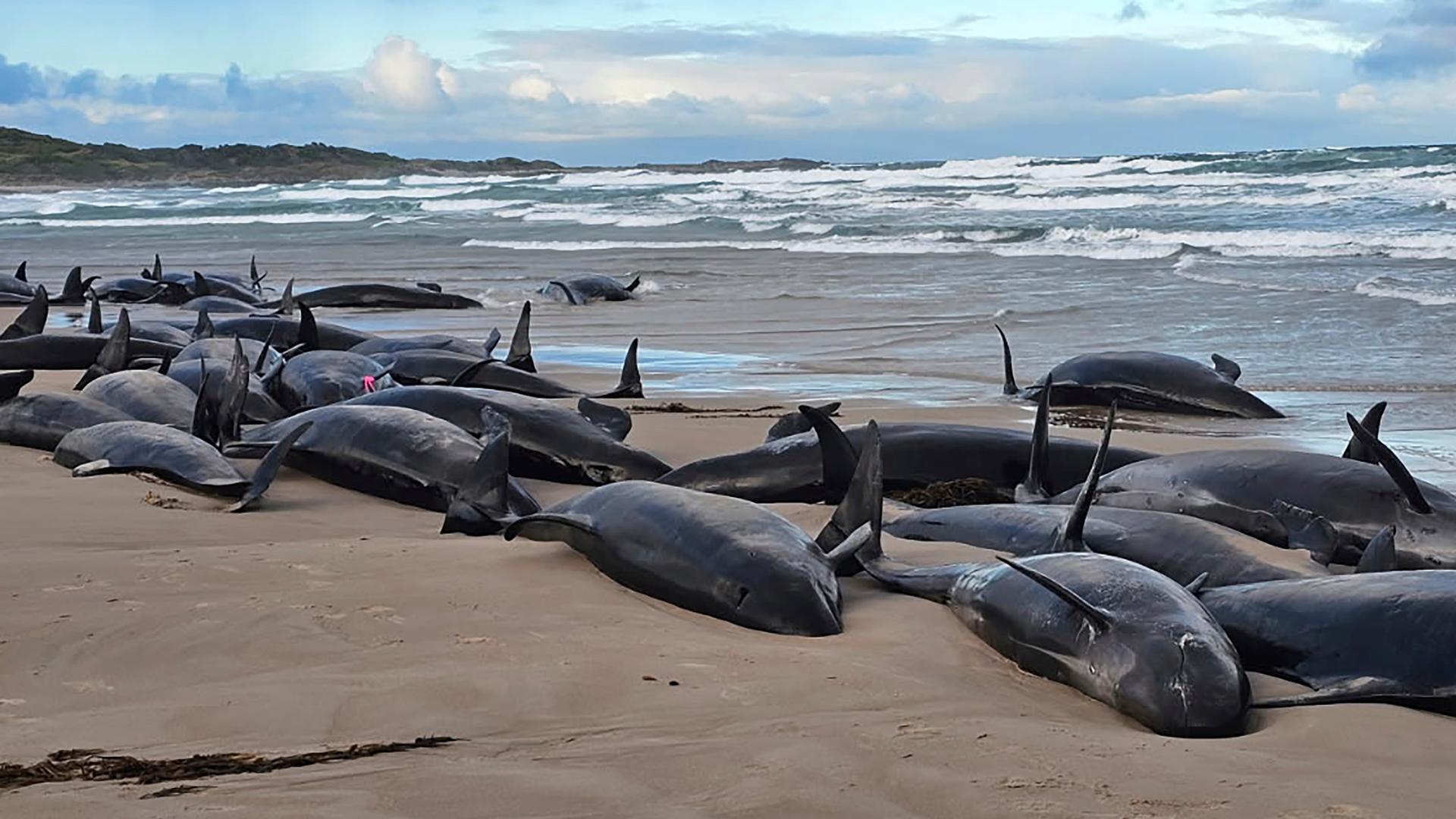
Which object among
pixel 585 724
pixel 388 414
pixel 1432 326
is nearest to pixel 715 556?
pixel 585 724

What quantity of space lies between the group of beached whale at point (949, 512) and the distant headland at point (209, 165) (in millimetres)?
86662

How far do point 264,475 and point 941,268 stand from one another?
17.2 m

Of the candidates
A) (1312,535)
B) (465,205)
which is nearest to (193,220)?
(465,205)

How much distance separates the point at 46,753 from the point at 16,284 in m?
17.2

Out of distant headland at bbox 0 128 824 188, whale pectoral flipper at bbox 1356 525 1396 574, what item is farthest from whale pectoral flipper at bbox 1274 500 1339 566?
distant headland at bbox 0 128 824 188

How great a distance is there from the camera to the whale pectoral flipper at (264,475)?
6.37 metres

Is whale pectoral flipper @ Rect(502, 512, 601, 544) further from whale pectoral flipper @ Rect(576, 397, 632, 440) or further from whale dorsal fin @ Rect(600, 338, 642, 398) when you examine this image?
whale dorsal fin @ Rect(600, 338, 642, 398)

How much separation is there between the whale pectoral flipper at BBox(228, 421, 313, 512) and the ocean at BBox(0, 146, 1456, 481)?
15.5 ft

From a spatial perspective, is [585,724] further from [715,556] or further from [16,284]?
[16,284]

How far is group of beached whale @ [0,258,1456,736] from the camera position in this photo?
4.02 m

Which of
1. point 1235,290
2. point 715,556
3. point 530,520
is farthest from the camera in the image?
point 1235,290

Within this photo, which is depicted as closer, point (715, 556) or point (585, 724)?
point (585, 724)

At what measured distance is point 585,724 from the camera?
3.58 m

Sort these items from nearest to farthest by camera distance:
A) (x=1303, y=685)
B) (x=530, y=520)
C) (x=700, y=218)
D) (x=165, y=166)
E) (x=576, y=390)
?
(x=1303, y=685), (x=530, y=520), (x=576, y=390), (x=700, y=218), (x=165, y=166)
